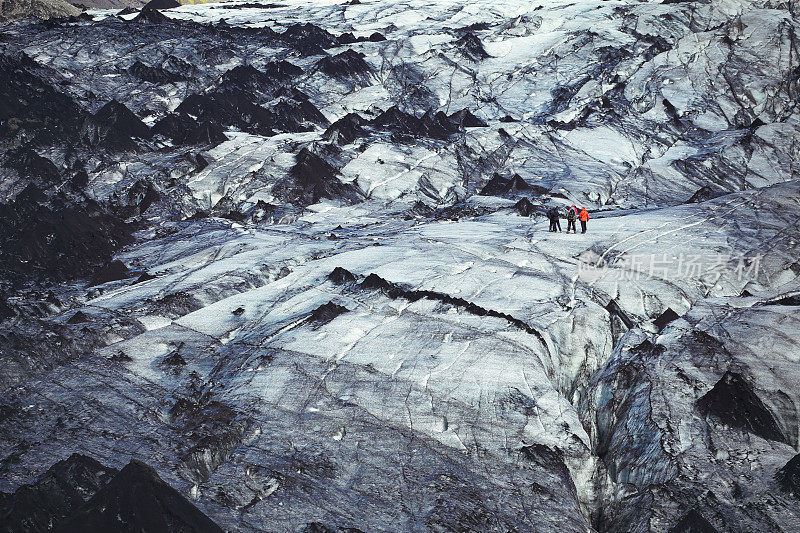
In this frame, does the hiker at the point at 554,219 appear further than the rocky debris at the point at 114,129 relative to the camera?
No

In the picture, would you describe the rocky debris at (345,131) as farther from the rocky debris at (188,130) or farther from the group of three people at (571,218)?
the group of three people at (571,218)

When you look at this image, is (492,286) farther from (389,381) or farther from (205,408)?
(205,408)

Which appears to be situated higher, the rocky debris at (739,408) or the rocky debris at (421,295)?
the rocky debris at (421,295)

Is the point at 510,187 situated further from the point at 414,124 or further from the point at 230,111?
the point at 230,111

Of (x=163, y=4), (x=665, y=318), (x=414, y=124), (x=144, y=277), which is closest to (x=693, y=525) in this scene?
(x=665, y=318)

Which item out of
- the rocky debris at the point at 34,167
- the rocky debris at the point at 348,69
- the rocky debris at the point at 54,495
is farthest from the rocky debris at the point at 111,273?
the rocky debris at the point at 348,69

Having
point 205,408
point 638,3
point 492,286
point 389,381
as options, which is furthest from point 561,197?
point 638,3
